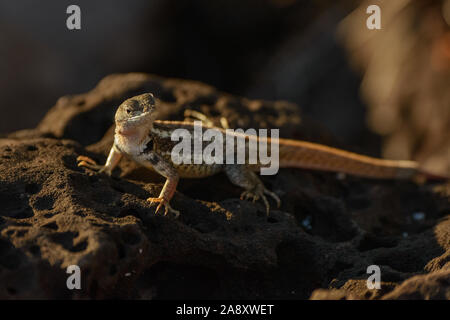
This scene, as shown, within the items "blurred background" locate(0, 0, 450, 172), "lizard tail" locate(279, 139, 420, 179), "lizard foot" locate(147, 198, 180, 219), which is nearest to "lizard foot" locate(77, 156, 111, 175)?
"lizard foot" locate(147, 198, 180, 219)

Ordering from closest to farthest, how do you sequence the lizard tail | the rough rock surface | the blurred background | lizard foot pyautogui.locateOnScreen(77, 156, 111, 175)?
the rough rock surface < lizard foot pyautogui.locateOnScreen(77, 156, 111, 175) < the lizard tail < the blurred background

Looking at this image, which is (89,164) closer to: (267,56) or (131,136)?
(131,136)

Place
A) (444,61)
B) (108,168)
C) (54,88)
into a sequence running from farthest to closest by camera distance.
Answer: (54,88), (444,61), (108,168)

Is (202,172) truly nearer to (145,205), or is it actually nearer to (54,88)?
(145,205)

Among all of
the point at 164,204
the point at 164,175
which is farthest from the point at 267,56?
the point at 164,204

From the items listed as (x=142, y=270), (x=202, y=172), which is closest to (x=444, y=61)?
(x=202, y=172)

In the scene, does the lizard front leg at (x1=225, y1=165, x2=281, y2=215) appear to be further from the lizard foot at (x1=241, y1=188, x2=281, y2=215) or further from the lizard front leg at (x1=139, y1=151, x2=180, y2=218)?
the lizard front leg at (x1=139, y1=151, x2=180, y2=218)

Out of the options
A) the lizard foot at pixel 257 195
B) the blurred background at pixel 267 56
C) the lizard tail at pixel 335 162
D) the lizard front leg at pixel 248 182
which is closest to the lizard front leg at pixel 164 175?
the lizard front leg at pixel 248 182
